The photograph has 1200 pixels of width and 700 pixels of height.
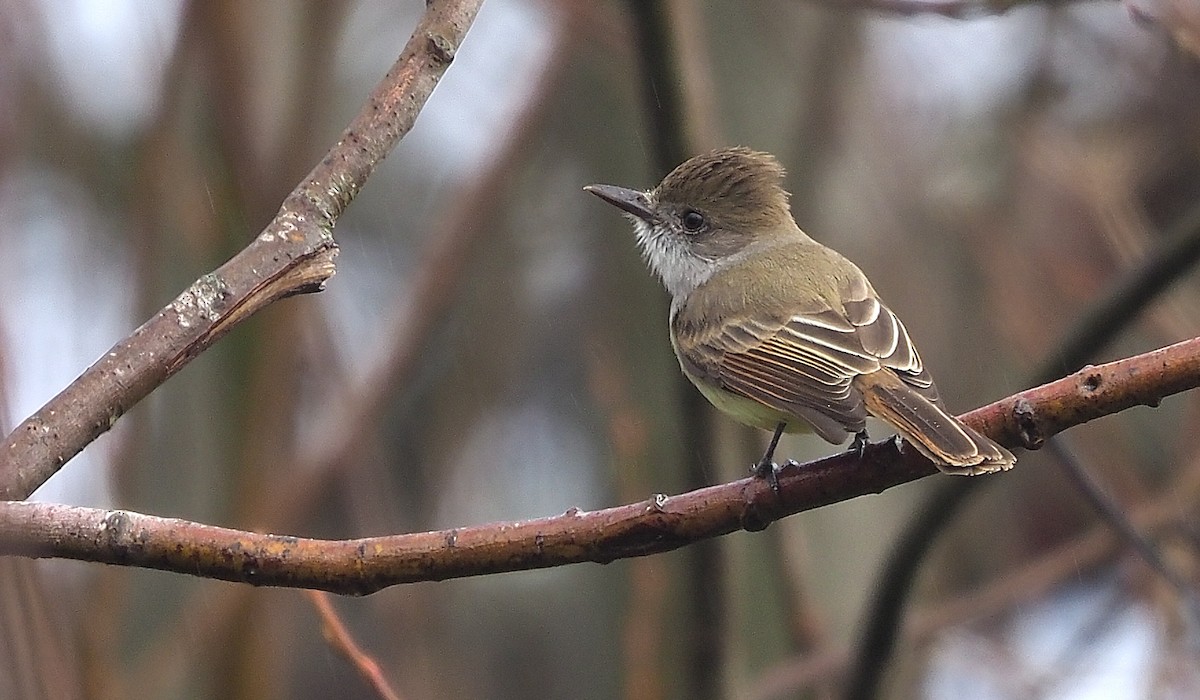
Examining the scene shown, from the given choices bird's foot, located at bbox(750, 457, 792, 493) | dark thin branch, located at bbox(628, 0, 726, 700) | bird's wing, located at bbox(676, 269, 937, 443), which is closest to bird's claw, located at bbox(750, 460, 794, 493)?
bird's foot, located at bbox(750, 457, 792, 493)

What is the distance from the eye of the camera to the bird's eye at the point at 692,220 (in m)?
4.67

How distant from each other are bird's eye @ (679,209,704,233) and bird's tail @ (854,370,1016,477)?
162 cm

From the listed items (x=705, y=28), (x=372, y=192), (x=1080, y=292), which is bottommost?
(x=1080, y=292)

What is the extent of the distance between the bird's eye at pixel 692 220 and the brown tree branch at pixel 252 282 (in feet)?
6.58

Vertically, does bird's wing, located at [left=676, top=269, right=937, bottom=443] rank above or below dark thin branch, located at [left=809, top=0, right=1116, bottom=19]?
below

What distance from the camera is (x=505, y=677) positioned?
802cm

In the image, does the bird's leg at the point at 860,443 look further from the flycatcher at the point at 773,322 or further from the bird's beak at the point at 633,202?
the bird's beak at the point at 633,202

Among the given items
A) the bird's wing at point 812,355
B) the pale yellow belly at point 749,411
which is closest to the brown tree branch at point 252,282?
the bird's wing at point 812,355

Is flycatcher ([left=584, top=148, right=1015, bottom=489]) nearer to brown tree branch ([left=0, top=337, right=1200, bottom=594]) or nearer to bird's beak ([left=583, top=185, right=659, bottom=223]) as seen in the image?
bird's beak ([left=583, top=185, right=659, bottom=223])

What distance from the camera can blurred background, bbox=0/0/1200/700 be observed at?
15.0 ft

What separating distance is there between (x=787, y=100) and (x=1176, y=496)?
2.34m

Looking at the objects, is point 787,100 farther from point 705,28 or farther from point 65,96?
point 65,96

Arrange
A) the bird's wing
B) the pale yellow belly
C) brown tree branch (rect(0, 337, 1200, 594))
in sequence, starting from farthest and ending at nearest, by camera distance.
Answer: the pale yellow belly
the bird's wing
brown tree branch (rect(0, 337, 1200, 594))

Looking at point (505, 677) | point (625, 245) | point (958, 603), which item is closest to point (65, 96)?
point (625, 245)
